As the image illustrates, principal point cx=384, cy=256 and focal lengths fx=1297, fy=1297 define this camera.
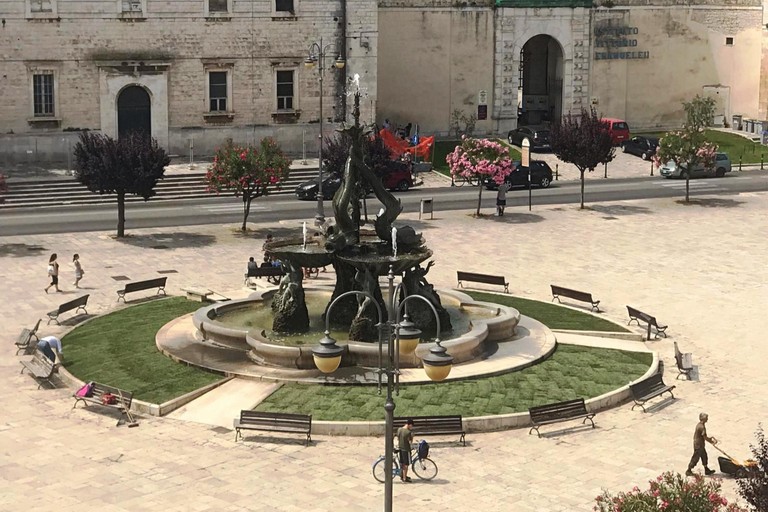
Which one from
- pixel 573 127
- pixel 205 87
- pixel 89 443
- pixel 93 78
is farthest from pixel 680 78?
pixel 89 443

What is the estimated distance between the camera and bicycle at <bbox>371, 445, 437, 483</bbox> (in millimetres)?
21406

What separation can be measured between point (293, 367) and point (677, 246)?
66.1 ft

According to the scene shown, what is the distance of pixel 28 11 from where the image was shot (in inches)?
2149

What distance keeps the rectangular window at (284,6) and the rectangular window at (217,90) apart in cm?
376

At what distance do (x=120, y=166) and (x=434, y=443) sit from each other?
77.6 feet

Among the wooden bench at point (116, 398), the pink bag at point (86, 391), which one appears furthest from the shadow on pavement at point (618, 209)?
the pink bag at point (86, 391)

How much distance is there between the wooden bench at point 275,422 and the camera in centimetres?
2316

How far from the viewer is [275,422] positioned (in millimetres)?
23250

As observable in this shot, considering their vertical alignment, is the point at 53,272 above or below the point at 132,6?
below

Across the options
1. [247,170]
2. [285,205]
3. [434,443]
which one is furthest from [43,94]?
[434,443]

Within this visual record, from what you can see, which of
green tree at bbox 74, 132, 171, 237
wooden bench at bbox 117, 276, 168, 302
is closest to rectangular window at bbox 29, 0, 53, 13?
green tree at bbox 74, 132, 171, 237

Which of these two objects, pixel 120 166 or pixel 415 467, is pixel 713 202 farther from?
pixel 415 467

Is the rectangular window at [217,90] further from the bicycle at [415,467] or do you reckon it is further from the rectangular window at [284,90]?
the bicycle at [415,467]

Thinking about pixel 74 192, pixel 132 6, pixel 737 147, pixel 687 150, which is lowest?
pixel 74 192
